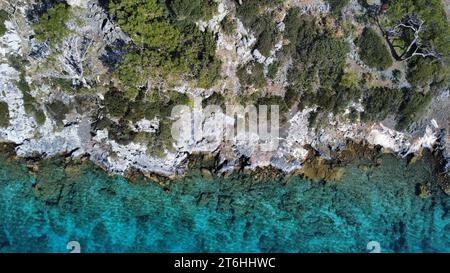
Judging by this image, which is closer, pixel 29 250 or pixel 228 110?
pixel 29 250

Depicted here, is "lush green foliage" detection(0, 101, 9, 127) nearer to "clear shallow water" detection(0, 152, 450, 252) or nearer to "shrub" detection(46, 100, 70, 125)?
"clear shallow water" detection(0, 152, 450, 252)

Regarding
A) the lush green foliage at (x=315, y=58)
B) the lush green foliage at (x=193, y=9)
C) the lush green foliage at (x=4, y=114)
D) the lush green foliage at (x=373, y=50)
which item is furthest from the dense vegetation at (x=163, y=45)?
the lush green foliage at (x=373, y=50)

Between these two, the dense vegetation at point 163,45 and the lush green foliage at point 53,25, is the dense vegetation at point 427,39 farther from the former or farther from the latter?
the lush green foliage at point 53,25

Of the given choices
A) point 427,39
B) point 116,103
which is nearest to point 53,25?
point 116,103

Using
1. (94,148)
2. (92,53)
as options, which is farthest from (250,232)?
(92,53)
